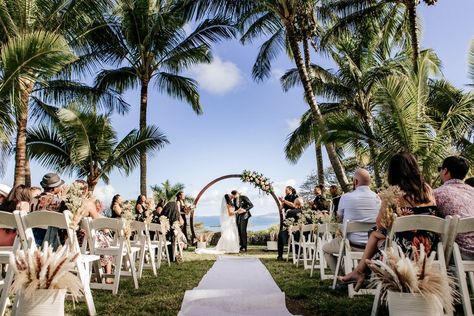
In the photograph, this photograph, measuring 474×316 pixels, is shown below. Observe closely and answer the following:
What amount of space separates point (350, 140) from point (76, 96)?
417 inches

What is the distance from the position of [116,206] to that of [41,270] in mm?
6017

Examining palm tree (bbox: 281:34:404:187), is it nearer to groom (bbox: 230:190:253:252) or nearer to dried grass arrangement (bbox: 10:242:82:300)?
groom (bbox: 230:190:253:252)

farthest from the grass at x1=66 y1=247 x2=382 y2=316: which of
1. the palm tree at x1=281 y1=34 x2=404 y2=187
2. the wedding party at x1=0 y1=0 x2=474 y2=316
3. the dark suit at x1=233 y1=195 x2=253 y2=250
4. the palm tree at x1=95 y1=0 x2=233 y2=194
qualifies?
the palm tree at x1=281 y1=34 x2=404 y2=187

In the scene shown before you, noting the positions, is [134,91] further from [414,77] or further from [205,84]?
[414,77]

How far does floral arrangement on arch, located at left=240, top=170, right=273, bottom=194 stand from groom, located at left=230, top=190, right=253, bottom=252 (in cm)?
72

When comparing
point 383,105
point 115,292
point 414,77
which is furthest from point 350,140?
point 115,292

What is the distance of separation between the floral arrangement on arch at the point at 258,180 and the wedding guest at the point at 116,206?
7.35 m

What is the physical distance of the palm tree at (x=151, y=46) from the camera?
16516 mm

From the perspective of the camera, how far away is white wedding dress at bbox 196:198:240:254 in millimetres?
15672

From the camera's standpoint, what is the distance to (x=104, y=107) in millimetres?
18203

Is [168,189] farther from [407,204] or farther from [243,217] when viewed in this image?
[407,204]

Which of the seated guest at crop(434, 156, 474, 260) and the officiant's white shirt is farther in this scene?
the officiant's white shirt

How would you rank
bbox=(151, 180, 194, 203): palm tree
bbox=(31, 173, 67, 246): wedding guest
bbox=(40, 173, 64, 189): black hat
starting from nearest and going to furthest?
bbox=(31, 173, 67, 246): wedding guest → bbox=(40, 173, 64, 189): black hat → bbox=(151, 180, 194, 203): palm tree

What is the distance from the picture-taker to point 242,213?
51.2 feet
